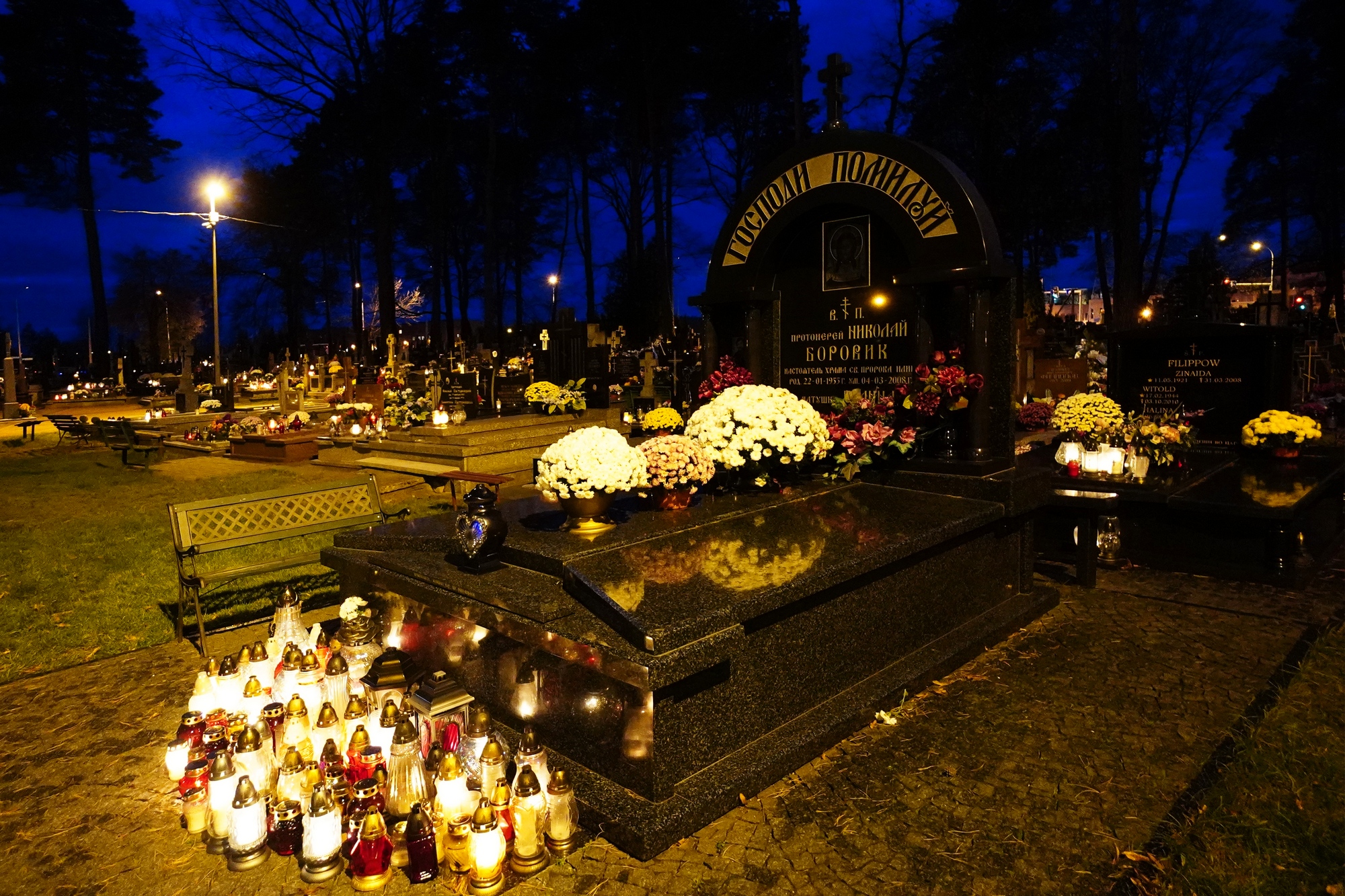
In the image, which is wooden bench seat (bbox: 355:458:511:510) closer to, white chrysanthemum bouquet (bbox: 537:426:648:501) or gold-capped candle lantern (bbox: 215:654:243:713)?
white chrysanthemum bouquet (bbox: 537:426:648:501)

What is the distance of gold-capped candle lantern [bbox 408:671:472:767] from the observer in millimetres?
3432

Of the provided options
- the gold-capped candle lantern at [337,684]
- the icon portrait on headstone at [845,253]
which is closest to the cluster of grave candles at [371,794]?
the gold-capped candle lantern at [337,684]

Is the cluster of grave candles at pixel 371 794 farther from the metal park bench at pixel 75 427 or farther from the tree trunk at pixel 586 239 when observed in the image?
the tree trunk at pixel 586 239

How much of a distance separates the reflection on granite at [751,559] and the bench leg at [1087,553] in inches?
60.2

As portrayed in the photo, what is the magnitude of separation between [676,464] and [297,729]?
250cm

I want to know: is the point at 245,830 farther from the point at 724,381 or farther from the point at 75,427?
the point at 75,427

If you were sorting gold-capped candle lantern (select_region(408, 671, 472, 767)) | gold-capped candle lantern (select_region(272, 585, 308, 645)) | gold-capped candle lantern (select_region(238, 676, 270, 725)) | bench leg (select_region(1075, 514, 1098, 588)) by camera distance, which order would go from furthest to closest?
bench leg (select_region(1075, 514, 1098, 588))
gold-capped candle lantern (select_region(272, 585, 308, 645))
gold-capped candle lantern (select_region(238, 676, 270, 725))
gold-capped candle lantern (select_region(408, 671, 472, 767))

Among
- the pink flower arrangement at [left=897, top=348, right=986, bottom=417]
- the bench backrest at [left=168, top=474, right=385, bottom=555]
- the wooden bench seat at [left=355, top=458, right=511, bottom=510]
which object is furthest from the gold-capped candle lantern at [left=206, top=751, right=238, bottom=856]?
the wooden bench seat at [left=355, top=458, right=511, bottom=510]

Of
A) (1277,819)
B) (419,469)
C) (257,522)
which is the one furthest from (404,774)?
(419,469)

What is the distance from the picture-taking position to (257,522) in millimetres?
5605

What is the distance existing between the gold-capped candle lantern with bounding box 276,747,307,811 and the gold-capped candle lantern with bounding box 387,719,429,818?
33 cm

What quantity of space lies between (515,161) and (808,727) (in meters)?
34.7

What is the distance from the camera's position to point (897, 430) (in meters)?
6.01

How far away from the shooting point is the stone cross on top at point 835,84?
6.66 meters
